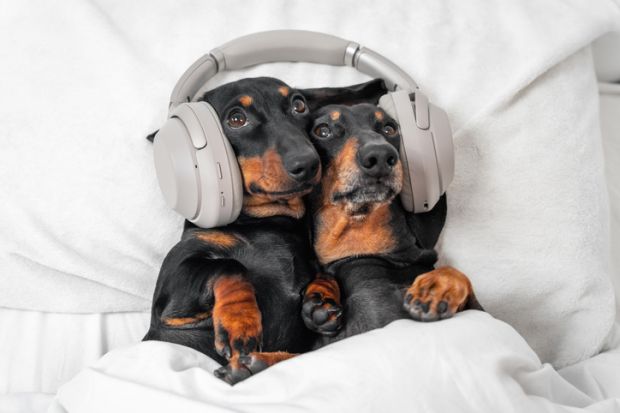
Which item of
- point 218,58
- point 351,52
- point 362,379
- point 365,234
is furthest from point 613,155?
point 362,379

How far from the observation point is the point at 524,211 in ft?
5.16

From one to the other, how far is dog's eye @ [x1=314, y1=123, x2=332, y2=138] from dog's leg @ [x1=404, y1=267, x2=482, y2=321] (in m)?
0.29

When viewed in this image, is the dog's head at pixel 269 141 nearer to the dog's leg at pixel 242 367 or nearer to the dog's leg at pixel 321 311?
the dog's leg at pixel 321 311

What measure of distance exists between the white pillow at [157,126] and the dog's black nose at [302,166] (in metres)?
0.44

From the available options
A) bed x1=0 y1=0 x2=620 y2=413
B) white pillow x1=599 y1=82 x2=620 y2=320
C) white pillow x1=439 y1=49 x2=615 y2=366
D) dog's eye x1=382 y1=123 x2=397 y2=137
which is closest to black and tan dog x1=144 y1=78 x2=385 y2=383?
dog's eye x1=382 y1=123 x2=397 y2=137

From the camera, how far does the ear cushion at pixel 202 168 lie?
120cm

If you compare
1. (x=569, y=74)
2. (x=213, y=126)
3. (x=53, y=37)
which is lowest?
(x=213, y=126)

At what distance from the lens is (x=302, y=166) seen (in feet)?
3.91

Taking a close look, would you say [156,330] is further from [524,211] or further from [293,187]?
[524,211]

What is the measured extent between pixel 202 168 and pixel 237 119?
0.13 m

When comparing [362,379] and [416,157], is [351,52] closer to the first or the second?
[416,157]

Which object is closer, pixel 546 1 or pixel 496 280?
pixel 496 280

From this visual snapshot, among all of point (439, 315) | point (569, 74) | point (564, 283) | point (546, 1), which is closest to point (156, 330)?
point (439, 315)

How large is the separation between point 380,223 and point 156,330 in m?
0.42
